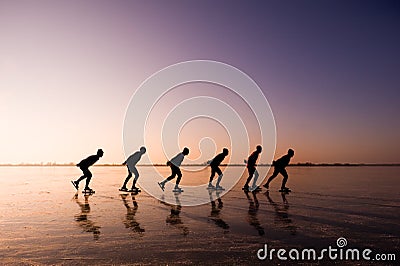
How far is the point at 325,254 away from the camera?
4938 millimetres

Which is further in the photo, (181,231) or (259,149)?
(259,149)

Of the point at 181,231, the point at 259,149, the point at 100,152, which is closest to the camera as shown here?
the point at 181,231

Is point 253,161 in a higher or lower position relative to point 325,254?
higher

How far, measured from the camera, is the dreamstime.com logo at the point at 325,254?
15.5 ft

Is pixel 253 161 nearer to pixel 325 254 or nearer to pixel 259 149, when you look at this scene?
pixel 259 149

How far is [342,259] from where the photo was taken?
469 cm

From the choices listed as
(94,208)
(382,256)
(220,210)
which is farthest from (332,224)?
(94,208)

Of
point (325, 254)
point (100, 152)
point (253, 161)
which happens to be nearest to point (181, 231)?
point (325, 254)

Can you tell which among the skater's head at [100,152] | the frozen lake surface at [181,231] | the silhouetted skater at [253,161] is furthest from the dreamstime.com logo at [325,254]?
the skater's head at [100,152]

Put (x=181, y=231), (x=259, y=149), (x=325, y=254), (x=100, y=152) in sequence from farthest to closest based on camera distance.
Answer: (x=259, y=149), (x=100, y=152), (x=181, y=231), (x=325, y=254)

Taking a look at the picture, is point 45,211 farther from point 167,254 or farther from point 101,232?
point 167,254

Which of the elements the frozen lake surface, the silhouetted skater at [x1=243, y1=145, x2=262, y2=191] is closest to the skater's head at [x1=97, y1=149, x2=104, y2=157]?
the frozen lake surface

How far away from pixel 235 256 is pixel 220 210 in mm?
4837

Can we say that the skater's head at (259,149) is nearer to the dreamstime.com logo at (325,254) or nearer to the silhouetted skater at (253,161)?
the silhouetted skater at (253,161)
